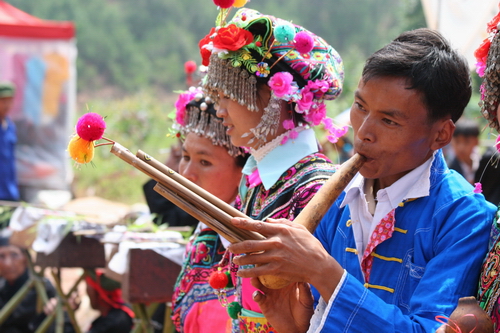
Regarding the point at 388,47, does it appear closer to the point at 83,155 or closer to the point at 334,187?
the point at 334,187

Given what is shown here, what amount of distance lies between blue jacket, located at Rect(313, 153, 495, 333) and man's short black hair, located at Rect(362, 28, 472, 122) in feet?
0.57

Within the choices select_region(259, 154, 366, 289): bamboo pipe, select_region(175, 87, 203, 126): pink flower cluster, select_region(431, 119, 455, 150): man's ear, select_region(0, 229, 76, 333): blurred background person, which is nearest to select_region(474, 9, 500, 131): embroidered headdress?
select_region(431, 119, 455, 150): man's ear

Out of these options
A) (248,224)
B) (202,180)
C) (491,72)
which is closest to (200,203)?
(248,224)

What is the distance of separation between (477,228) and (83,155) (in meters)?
1.06

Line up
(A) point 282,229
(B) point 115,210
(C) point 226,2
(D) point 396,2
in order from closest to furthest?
(A) point 282,229, (C) point 226,2, (B) point 115,210, (D) point 396,2

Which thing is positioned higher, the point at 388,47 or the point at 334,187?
the point at 388,47

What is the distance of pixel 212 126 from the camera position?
110 inches

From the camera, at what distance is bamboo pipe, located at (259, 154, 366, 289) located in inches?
58.8

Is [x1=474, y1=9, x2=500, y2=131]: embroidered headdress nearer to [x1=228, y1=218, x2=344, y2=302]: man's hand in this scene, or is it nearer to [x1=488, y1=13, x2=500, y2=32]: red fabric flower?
[x1=488, y1=13, x2=500, y2=32]: red fabric flower

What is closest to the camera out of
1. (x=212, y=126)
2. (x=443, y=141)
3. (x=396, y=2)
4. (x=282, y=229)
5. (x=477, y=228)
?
(x=282, y=229)

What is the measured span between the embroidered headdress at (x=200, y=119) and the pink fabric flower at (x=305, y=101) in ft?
1.85

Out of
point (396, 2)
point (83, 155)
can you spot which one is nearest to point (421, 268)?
point (83, 155)

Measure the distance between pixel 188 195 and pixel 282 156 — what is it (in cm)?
88

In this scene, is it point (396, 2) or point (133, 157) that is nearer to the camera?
point (133, 157)
